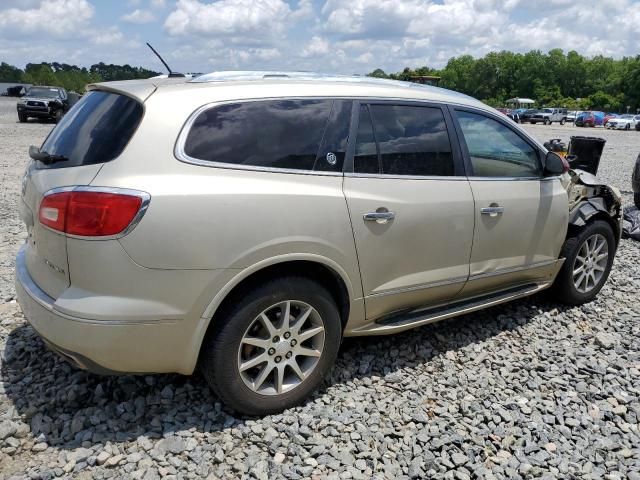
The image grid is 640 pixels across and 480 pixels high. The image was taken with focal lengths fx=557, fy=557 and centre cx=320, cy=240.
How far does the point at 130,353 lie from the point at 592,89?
418ft

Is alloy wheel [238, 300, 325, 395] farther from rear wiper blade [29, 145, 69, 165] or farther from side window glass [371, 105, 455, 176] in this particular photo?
rear wiper blade [29, 145, 69, 165]

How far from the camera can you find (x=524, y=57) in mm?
123750

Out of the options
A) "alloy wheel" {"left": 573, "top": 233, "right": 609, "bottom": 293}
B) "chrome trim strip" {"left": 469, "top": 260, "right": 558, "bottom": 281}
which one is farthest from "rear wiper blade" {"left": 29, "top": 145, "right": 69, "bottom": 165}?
"alloy wheel" {"left": 573, "top": 233, "right": 609, "bottom": 293}

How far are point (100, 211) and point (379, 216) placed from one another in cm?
149

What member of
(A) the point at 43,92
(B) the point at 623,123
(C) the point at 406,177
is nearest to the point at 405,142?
(C) the point at 406,177

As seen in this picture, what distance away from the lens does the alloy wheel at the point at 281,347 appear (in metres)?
2.98

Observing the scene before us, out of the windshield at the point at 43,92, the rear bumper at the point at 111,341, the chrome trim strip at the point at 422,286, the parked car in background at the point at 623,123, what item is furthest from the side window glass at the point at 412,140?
the parked car in background at the point at 623,123

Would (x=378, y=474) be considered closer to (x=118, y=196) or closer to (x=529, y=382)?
(x=529, y=382)

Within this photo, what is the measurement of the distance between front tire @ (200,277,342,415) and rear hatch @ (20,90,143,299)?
0.82 m

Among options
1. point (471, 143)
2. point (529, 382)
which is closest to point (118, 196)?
point (471, 143)

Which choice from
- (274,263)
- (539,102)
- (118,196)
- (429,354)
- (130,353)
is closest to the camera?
(118,196)

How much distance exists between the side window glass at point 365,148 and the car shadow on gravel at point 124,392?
53.2 inches

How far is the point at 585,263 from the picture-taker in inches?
190

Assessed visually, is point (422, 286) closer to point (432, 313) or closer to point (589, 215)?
point (432, 313)
